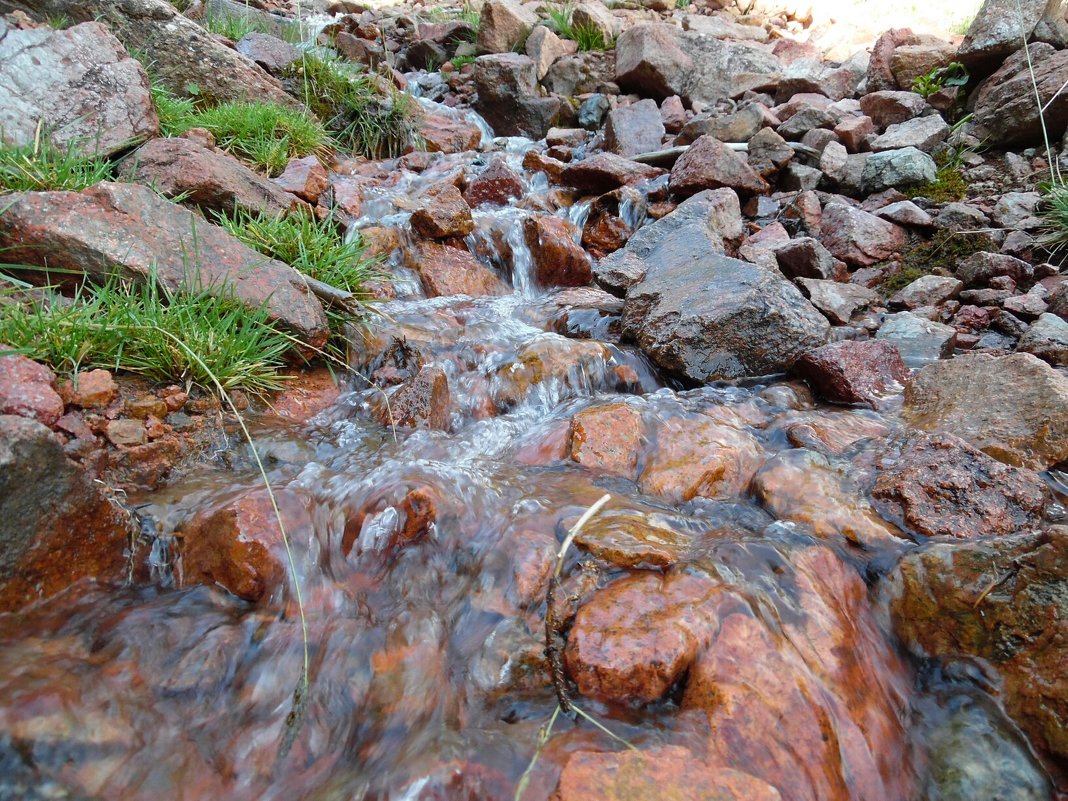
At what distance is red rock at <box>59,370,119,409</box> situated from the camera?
210 cm

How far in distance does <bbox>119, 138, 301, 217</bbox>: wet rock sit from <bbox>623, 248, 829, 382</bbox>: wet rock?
252cm

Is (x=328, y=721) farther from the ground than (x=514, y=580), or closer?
closer

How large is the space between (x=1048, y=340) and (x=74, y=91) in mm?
5963

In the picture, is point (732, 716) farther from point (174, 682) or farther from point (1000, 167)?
point (1000, 167)

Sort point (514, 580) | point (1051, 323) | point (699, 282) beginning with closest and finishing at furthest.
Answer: point (514, 580) < point (1051, 323) < point (699, 282)

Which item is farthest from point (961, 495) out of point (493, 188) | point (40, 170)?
point (493, 188)

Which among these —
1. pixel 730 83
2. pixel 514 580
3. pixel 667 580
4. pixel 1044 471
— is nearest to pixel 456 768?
pixel 514 580

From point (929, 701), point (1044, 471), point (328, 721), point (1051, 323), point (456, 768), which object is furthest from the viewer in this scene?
point (1051, 323)

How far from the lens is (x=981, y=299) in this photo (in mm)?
3812

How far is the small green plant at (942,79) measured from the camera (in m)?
5.81

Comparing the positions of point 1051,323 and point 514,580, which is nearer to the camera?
point 514,580

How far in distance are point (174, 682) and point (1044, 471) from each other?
126 inches

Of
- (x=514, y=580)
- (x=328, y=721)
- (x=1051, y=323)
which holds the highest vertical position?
(x=1051, y=323)

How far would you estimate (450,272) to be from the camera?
4473 millimetres
